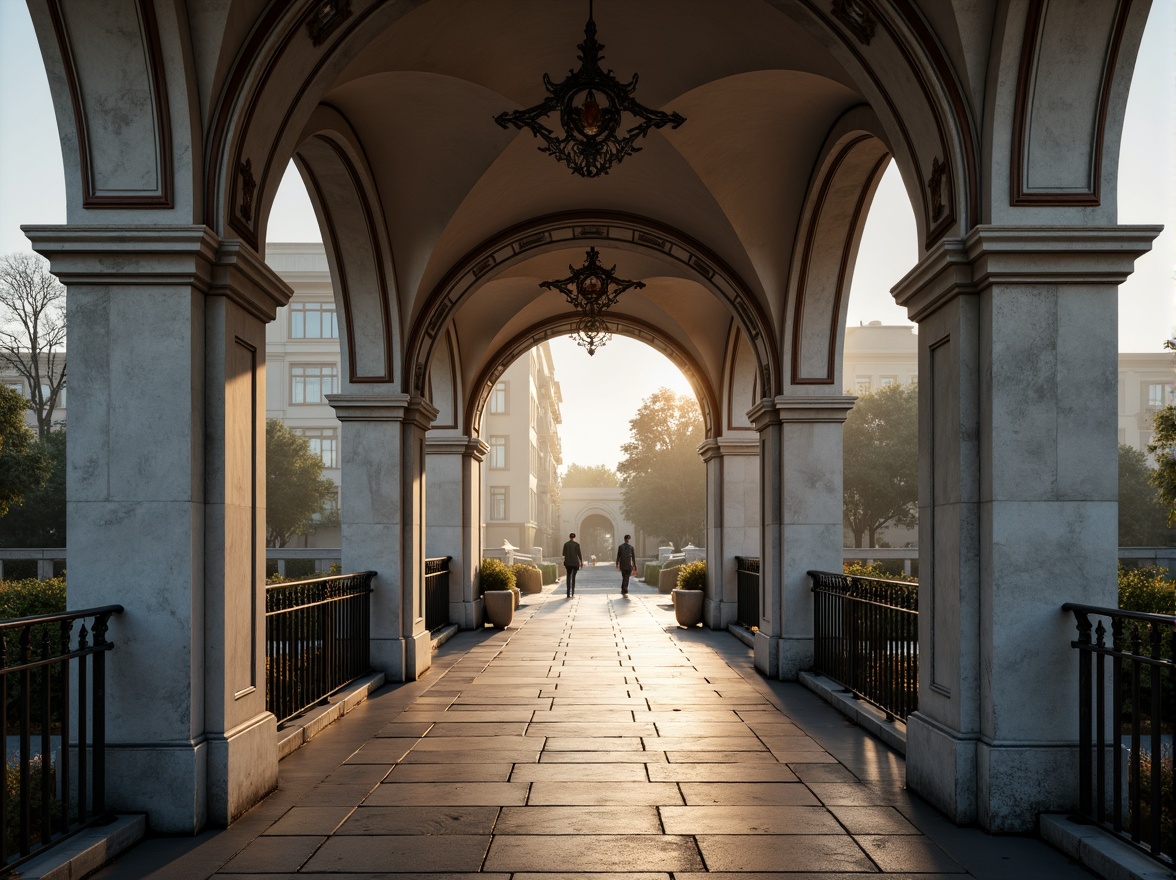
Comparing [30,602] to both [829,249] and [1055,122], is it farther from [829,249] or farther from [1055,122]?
[1055,122]

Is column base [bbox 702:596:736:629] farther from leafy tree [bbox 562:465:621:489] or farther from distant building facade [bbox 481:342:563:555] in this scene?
leafy tree [bbox 562:465:621:489]

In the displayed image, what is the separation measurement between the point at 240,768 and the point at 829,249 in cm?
771

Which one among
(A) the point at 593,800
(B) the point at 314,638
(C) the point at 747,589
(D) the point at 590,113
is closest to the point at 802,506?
(C) the point at 747,589

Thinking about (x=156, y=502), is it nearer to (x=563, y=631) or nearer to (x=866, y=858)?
(x=866, y=858)

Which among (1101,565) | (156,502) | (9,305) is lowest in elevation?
(1101,565)

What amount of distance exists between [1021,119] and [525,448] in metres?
45.0

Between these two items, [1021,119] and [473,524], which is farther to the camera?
[473,524]

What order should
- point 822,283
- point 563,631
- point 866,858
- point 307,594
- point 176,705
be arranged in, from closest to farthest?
point 866,858 → point 176,705 → point 307,594 → point 822,283 → point 563,631

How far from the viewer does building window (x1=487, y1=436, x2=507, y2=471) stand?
50094 mm

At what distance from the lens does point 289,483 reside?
39281 mm

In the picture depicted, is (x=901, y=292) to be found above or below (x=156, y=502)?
above

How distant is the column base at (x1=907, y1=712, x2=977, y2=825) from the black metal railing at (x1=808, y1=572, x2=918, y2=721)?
821 millimetres

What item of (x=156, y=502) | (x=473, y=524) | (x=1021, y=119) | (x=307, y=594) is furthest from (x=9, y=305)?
(x=1021, y=119)

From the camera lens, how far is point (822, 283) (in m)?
11.3
